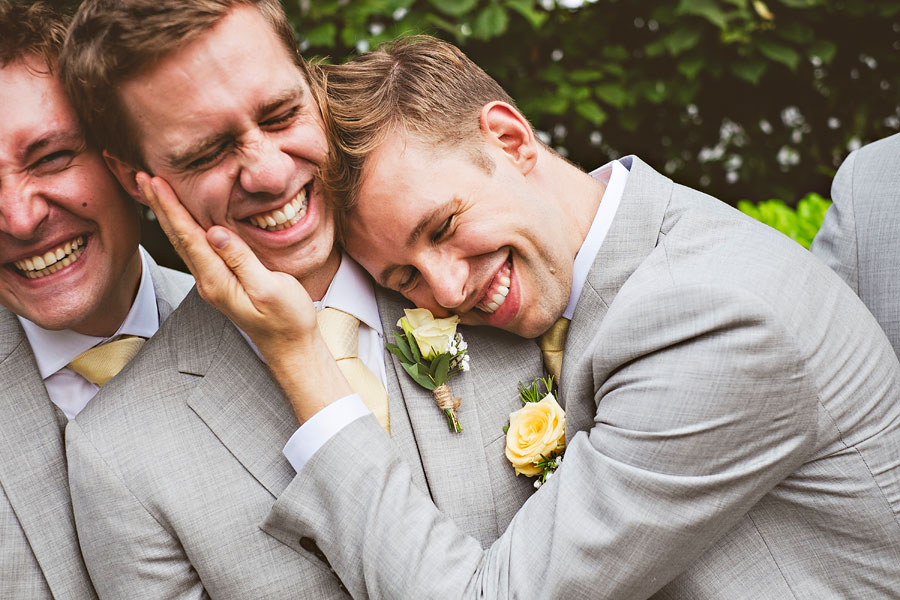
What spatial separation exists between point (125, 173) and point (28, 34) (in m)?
0.45

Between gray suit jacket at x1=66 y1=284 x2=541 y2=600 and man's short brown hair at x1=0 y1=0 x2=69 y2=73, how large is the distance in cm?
86

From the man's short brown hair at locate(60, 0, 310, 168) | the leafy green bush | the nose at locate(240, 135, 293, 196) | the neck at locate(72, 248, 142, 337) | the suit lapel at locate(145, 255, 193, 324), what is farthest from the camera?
the leafy green bush

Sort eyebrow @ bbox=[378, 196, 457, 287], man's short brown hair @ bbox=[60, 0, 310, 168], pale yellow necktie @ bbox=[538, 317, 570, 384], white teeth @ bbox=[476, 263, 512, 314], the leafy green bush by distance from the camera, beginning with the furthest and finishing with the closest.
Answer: the leafy green bush
pale yellow necktie @ bbox=[538, 317, 570, 384]
white teeth @ bbox=[476, 263, 512, 314]
eyebrow @ bbox=[378, 196, 457, 287]
man's short brown hair @ bbox=[60, 0, 310, 168]

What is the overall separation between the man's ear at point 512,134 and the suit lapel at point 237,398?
98 centimetres

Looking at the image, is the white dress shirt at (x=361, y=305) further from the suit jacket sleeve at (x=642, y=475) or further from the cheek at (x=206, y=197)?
the suit jacket sleeve at (x=642, y=475)

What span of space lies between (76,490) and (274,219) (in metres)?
0.94

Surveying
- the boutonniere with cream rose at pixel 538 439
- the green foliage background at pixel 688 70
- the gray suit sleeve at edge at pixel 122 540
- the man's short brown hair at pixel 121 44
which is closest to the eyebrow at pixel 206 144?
the man's short brown hair at pixel 121 44

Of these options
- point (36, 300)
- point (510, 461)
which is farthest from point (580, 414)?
point (36, 300)

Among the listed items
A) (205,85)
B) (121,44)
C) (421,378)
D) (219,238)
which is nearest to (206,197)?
(219,238)

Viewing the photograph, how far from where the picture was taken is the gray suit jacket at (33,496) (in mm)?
2553

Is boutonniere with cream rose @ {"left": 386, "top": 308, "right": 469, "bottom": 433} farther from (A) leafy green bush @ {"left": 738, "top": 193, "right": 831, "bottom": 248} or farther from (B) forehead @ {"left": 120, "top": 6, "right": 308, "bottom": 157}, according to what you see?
(A) leafy green bush @ {"left": 738, "top": 193, "right": 831, "bottom": 248}

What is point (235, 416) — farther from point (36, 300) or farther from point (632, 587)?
point (632, 587)

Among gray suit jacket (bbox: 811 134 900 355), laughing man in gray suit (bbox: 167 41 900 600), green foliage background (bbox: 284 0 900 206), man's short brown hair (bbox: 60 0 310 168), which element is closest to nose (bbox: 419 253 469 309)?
laughing man in gray suit (bbox: 167 41 900 600)

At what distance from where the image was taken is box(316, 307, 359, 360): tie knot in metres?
2.65
